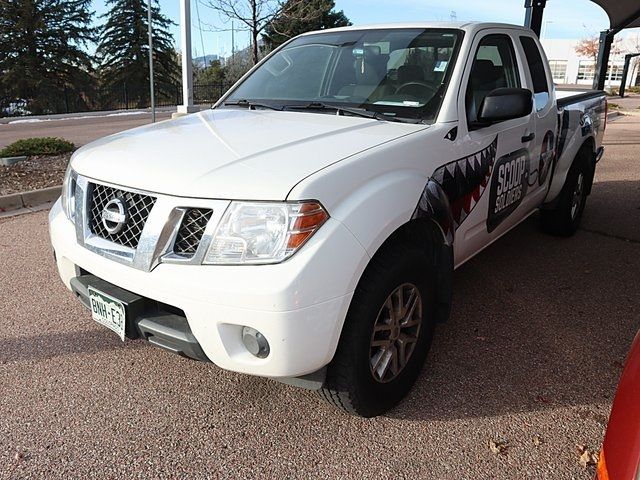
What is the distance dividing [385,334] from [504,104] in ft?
4.68

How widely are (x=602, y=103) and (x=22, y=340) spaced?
573 cm

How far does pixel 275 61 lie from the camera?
13.1 ft

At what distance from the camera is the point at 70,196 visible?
2721mm

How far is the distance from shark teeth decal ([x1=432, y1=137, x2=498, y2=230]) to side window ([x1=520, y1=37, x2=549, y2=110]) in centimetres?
→ 108

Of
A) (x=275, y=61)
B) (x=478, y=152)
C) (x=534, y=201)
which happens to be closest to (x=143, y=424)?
(x=478, y=152)

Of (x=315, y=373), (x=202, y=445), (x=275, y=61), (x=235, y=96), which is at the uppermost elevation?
(x=275, y=61)

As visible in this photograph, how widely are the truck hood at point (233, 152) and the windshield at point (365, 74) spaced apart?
0.27 metres

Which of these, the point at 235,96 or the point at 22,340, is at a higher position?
the point at 235,96

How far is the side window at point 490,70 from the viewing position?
3186 millimetres

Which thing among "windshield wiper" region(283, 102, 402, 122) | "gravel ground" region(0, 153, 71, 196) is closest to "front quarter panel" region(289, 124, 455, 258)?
"windshield wiper" region(283, 102, 402, 122)

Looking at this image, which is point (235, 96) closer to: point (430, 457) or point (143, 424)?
point (143, 424)

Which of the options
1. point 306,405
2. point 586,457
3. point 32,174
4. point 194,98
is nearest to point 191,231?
point 306,405

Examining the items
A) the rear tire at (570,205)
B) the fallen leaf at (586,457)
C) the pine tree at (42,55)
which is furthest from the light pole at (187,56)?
the pine tree at (42,55)

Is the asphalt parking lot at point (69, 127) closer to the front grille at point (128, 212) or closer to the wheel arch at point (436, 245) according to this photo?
the front grille at point (128, 212)
